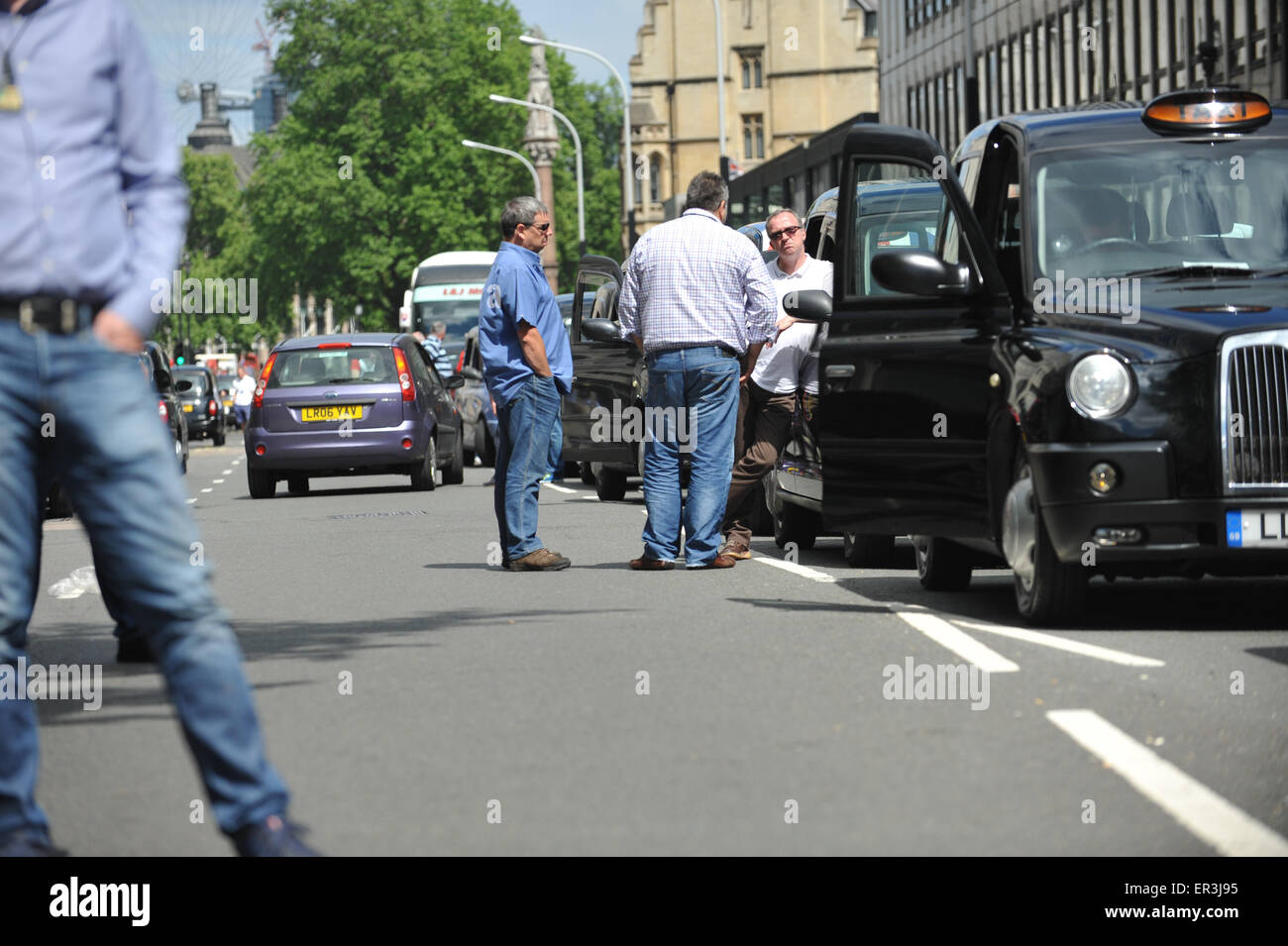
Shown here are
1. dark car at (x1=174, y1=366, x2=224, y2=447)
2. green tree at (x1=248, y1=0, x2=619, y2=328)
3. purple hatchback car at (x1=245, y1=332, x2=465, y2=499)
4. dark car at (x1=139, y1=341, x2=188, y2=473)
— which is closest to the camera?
purple hatchback car at (x1=245, y1=332, x2=465, y2=499)

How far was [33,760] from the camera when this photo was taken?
15.9 feet

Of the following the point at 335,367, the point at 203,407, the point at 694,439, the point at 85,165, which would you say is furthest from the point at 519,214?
the point at 203,407

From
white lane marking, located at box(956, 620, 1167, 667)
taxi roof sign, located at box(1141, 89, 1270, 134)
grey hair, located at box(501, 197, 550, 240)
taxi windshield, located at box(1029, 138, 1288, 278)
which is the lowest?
white lane marking, located at box(956, 620, 1167, 667)

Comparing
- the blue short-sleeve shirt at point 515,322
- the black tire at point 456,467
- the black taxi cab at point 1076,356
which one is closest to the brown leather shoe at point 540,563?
the blue short-sleeve shirt at point 515,322

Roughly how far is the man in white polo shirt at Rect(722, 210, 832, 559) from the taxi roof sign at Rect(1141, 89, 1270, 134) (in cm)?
299

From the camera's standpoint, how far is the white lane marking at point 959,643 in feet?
25.5

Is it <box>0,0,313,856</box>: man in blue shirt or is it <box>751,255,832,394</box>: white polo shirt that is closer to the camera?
<box>0,0,313,856</box>: man in blue shirt

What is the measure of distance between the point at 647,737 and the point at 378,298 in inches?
2931

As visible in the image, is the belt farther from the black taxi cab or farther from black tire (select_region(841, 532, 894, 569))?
black tire (select_region(841, 532, 894, 569))

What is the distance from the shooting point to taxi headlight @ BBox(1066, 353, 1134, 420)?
8555 millimetres

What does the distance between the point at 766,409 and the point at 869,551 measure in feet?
3.66

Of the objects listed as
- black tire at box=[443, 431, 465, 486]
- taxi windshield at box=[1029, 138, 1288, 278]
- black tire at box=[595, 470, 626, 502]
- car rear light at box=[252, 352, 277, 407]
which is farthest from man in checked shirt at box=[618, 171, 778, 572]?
black tire at box=[443, 431, 465, 486]

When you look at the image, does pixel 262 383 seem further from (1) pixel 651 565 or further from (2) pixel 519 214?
(1) pixel 651 565
